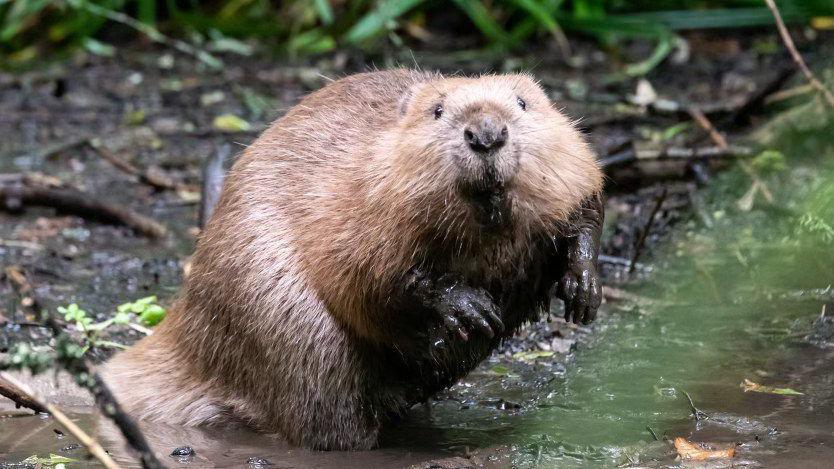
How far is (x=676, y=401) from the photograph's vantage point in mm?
4039

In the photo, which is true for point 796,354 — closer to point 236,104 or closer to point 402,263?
point 402,263

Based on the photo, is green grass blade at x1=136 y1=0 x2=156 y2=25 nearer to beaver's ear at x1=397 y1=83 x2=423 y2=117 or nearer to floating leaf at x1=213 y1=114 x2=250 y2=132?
floating leaf at x1=213 y1=114 x2=250 y2=132

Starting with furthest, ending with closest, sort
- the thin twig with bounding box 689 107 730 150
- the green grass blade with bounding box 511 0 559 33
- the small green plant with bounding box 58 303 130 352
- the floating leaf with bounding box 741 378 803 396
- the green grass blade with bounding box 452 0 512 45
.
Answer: the green grass blade with bounding box 452 0 512 45 < the green grass blade with bounding box 511 0 559 33 < the thin twig with bounding box 689 107 730 150 < the small green plant with bounding box 58 303 130 352 < the floating leaf with bounding box 741 378 803 396

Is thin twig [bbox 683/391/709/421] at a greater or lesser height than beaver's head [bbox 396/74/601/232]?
lesser

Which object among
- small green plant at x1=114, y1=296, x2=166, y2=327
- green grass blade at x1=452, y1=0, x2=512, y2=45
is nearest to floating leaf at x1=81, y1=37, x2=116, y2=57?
green grass blade at x1=452, y1=0, x2=512, y2=45

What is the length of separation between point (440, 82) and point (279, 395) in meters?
1.12

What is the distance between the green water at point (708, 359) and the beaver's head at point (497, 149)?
28.4 inches

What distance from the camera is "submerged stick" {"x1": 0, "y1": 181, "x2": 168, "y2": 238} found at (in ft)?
20.9

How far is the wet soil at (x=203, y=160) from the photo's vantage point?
4.20m

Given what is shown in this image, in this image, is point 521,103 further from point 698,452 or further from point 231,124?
point 231,124

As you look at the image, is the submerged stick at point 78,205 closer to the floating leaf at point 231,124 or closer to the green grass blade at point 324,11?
the floating leaf at point 231,124

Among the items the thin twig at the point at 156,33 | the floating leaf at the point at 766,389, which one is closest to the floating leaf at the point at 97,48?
the thin twig at the point at 156,33

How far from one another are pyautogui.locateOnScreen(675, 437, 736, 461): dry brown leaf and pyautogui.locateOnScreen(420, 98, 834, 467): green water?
0.04 m

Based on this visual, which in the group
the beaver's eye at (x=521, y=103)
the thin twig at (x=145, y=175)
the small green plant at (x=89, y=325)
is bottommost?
the small green plant at (x=89, y=325)
